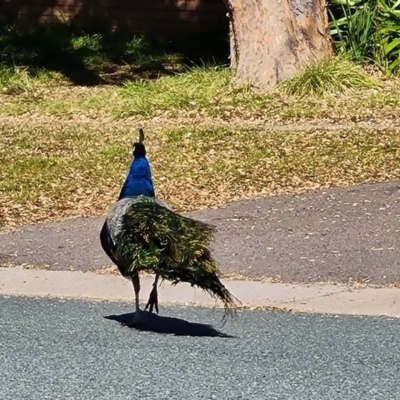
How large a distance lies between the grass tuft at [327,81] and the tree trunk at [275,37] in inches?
7.0

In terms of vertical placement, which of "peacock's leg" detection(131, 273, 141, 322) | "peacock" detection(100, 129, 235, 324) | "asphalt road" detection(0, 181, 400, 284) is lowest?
"asphalt road" detection(0, 181, 400, 284)

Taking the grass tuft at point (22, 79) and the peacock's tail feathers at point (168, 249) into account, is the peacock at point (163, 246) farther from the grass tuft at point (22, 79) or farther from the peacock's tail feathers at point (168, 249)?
the grass tuft at point (22, 79)

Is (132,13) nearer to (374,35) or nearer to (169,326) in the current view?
(374,35)

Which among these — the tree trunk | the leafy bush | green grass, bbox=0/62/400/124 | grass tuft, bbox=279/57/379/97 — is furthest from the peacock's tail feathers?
the leafy bush

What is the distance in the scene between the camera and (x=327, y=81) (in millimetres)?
12312

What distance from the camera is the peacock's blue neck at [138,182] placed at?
6.55 meters

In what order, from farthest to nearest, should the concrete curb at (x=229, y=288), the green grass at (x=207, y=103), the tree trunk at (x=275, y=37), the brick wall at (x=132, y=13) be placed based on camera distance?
the brick wall at (x=132, y=13), the tree trunk at (x=275, y=37), the green grass at (x=207, y=103), the concrete curb at (x=229, y=288)

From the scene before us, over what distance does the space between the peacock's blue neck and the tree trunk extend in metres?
6.06

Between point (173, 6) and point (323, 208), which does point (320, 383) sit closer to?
point (323, 208)

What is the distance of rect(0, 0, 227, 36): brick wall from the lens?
17344 millimetres

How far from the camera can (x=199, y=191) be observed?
9516mm

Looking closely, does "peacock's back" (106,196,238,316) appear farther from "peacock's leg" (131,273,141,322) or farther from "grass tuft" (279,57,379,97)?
"grass tuft" (279,57,379,97)

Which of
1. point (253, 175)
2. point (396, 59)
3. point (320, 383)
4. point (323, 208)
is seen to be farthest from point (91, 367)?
point (396, 59)

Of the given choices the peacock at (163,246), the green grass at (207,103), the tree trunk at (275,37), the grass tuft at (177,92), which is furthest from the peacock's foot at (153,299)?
the tree trunk at (275,37)
